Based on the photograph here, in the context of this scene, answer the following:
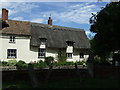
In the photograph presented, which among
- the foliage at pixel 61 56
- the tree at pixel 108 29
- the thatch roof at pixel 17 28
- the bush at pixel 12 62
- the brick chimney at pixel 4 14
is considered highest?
the brick chimney at pixel 4 14

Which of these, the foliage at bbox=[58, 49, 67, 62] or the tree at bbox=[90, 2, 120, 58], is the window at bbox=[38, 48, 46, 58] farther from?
the tree at bbox=[90, 2, 120, 58]

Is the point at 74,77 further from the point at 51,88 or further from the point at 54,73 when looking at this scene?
the point at 51,88

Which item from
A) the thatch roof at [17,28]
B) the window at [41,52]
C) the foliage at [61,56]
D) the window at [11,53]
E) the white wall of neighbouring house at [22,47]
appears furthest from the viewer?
the foliage at [61,56]

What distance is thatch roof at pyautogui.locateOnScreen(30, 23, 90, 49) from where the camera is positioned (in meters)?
42.5

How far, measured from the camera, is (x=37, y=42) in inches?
1617

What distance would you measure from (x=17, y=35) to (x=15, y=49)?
2.70 m

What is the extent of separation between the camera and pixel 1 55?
124ft

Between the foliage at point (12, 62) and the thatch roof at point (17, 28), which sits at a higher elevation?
the thatch roof at point (17, 28)

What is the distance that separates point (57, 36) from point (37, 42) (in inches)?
253

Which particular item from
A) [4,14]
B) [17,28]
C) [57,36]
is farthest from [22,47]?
[57,36]

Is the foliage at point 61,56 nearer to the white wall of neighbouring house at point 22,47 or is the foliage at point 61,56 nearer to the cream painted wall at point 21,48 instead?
the cream painted wall at point 21,48

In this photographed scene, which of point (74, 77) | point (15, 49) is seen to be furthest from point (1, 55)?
point (74, 77)

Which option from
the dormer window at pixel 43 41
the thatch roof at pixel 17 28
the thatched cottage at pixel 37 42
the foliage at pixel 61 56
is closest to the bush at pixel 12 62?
the thatched cottage at pixel 37 42

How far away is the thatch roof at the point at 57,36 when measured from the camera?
4250cm
